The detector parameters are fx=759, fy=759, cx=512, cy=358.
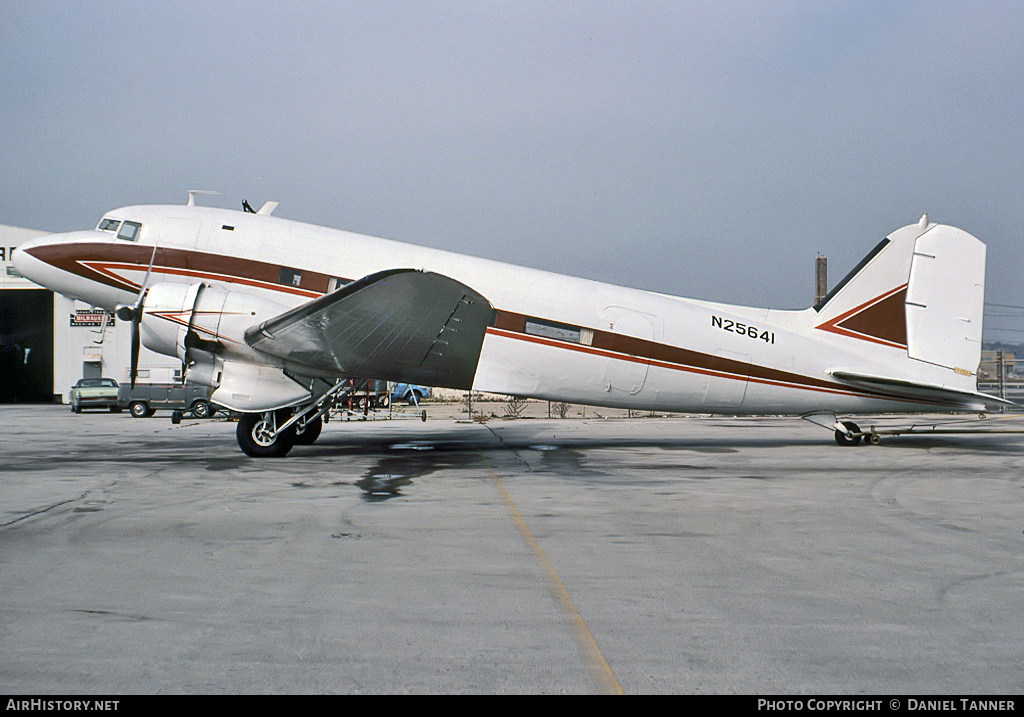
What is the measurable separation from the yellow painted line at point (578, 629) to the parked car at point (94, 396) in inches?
1309

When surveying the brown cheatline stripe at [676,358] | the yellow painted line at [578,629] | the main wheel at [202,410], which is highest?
the brown cheatline stripe at [676,358]

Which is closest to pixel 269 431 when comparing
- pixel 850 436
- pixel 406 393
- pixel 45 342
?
pixel 850 436

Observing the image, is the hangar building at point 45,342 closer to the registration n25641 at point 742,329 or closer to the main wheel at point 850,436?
the registration n25641 at point 742,329

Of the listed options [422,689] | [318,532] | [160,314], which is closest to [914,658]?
[422,689]

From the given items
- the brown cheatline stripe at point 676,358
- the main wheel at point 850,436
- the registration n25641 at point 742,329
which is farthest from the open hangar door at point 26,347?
the main wheel at point 850,436

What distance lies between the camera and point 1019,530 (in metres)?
6.78

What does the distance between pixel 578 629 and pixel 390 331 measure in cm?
900

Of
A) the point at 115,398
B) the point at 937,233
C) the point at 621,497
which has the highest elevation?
the point at 937,233

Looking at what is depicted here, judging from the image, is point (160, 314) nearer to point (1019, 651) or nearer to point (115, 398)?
point (1019, 651)

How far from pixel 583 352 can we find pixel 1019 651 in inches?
417

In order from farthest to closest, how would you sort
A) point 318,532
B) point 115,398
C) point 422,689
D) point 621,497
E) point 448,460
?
1. point 115,398
2. point 448,460
3. point 621,497
4. point 318,532
5. point 422,689

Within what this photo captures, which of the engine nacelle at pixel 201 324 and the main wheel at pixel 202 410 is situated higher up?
the engine nacelle at pixel 201 324

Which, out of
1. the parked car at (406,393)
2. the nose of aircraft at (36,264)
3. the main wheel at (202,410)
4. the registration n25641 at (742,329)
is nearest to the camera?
the nose of aircraft at (36,264)

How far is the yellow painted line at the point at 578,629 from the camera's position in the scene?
3.31 meters
